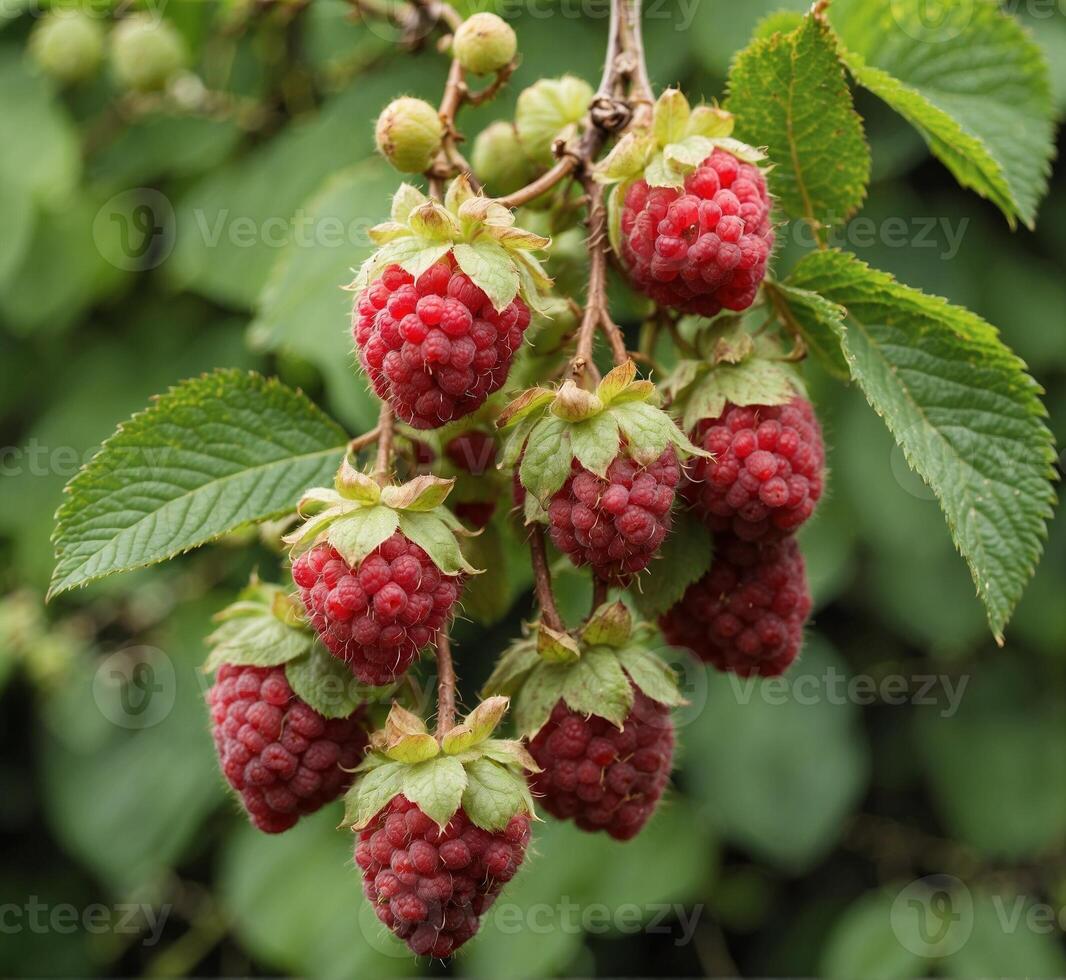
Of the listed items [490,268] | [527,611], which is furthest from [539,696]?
[527,611]

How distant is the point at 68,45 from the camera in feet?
6.89

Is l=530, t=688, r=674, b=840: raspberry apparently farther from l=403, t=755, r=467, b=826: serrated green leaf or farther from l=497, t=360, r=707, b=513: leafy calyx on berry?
l=497, t=360, r=707, b=513: leafy calyx on berry

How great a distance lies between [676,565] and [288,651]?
385mm

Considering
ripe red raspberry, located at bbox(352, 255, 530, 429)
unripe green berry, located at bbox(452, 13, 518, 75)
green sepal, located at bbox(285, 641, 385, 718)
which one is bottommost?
green sepal, located at bbox(285, 641, 385, 718)

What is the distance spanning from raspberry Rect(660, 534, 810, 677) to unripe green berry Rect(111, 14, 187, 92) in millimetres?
1483

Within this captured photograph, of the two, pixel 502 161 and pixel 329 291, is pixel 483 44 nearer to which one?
pixel 502 161

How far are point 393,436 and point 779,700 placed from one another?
128cm

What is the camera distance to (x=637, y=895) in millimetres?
2062

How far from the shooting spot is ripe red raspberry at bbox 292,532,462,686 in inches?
36.2

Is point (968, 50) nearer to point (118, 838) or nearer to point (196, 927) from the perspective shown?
point (118, 838)

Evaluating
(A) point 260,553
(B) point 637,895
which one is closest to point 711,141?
(A) point 260,553
